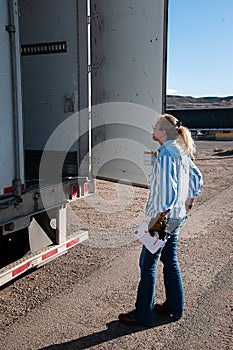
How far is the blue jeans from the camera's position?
11.5 ft

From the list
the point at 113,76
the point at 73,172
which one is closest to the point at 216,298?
the point at 73,172

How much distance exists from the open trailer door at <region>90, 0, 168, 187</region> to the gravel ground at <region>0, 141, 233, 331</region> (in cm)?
117

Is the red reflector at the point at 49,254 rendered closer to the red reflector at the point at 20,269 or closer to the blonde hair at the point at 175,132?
the red reflector at the point at 20,269

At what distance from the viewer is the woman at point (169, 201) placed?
3271 mm

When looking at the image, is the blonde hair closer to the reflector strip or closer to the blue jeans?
the blue jeans

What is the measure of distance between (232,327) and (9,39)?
3178 millimetres

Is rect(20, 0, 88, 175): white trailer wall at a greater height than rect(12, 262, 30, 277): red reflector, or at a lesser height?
greater

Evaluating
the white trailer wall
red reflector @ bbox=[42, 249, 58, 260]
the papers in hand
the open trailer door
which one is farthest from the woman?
the white trailer wall

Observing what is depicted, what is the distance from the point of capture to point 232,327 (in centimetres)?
367

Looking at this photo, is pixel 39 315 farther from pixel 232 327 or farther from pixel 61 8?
pixel 61 8

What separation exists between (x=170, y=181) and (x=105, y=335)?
1.46 meters

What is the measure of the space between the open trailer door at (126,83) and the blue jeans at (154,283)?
106cm

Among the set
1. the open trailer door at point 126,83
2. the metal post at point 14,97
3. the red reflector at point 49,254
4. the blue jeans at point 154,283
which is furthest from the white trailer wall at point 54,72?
the blue jeans at point 154,283

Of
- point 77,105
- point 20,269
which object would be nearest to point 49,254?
point 20,269
